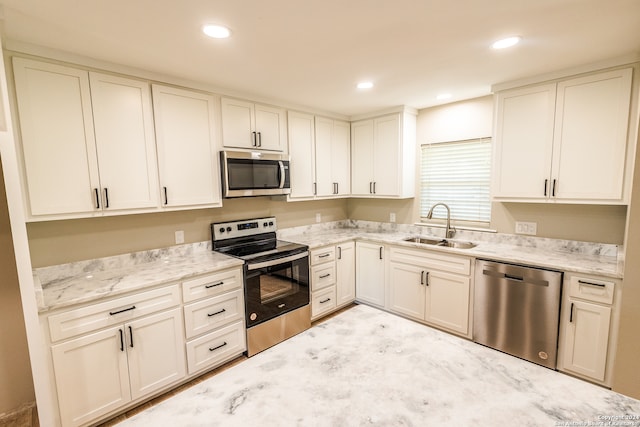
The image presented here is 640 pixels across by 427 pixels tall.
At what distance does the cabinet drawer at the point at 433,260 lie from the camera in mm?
2803

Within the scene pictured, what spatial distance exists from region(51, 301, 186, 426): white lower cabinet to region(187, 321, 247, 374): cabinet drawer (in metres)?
0.09

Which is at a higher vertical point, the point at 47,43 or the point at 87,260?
the point at 47,43

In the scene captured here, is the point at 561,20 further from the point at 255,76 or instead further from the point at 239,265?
the point at 239,265

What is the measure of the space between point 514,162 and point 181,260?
10.2ft

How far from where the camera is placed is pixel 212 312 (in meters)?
2.42

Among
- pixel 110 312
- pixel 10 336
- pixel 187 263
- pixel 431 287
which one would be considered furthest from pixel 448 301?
pixel 10 336

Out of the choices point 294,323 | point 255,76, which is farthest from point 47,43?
point 294,323

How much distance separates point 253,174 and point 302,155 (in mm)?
766

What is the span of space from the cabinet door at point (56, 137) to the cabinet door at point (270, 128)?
1.39 m

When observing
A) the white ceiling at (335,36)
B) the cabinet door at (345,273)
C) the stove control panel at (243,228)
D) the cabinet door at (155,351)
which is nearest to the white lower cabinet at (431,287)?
the cabinet door at (345,273)

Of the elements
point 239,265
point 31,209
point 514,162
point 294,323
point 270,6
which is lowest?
point 294,323

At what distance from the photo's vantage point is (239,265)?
2.57 m

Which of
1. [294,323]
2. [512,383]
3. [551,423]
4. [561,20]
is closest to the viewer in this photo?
[551,423]

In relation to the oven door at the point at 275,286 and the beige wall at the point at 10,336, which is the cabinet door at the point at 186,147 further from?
the beige wall at the point at 10,336
